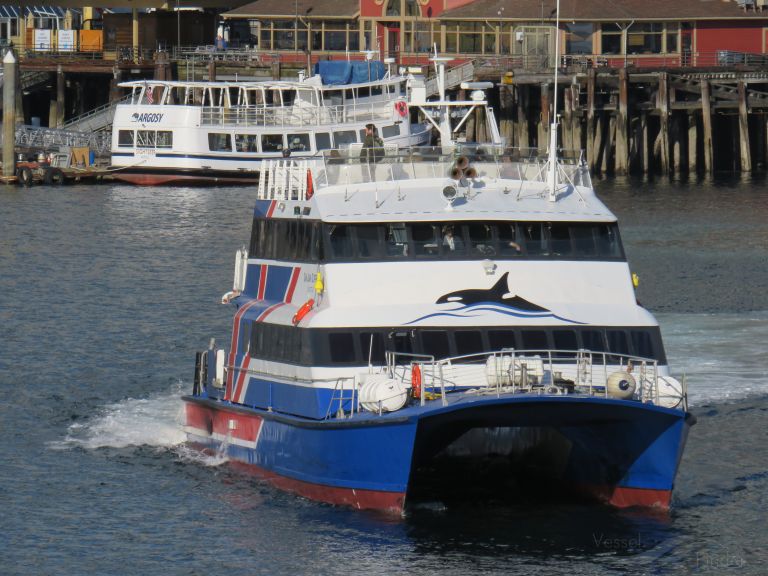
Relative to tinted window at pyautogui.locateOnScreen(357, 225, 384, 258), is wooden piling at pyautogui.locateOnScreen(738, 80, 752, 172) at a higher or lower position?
higher

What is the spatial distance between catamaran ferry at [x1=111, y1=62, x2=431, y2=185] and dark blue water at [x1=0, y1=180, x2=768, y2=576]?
20.1 m

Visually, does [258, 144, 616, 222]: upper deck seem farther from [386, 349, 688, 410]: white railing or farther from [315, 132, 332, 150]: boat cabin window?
[315, 132, 332, 150]: boat cabin window

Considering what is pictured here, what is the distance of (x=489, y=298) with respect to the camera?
70.0ft

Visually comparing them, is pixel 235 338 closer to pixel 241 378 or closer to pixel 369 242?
pixel 241 378

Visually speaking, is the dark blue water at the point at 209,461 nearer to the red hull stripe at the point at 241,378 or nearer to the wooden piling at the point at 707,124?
the red hull stripe at the point at 241,378

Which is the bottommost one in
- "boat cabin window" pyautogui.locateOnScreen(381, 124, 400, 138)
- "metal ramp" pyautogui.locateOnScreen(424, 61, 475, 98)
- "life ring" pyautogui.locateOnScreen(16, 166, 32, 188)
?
"life ring" pyautogui.locateOnScreen(16, 166, 32, 188)

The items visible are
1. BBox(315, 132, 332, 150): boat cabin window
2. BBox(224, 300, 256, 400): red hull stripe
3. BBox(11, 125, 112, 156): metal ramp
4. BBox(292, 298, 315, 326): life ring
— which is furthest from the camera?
BBox(11, 125, 112, 156): metal ramp

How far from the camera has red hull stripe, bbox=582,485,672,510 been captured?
20.8 m

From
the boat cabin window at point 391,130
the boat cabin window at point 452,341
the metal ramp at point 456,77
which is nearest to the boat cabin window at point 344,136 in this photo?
the boat cabin window at point 391,130

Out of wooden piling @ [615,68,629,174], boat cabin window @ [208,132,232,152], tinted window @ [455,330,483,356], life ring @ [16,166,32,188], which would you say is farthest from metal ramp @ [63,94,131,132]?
tinted window @ [455,330,483,356]

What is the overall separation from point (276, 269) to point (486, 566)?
19.6 ft

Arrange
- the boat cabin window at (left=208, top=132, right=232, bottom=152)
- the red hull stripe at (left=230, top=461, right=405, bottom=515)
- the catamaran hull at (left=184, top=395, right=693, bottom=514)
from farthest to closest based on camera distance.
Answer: the boat cabin window at (left=208, top=132, right=232, bottom=152)
the red hull stripe at (left=230, top=461, right=405, bottom=515)
the catamaran hull at (left=184, top=395, right=693, bottom=514)

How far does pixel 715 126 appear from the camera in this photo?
7788 centimetres

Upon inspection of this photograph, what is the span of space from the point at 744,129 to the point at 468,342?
52.8 meters
